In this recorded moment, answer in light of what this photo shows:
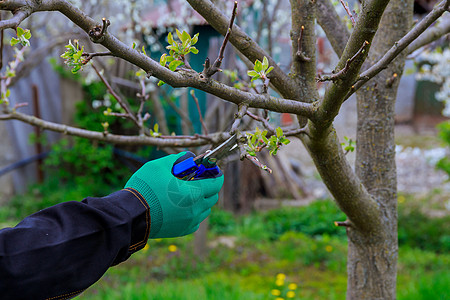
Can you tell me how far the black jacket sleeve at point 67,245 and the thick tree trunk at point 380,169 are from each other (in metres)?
0.96

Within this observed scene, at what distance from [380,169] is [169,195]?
2.99ft

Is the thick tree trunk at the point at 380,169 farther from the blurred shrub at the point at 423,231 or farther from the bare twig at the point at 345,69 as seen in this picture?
the blurred shrub at the point at 423,231

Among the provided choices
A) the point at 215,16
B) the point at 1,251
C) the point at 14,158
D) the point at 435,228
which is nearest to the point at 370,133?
the point at 215,16

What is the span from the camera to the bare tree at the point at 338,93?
100 centimetres

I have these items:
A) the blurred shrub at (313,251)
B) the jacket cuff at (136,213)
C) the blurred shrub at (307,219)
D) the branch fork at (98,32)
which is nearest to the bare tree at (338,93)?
the branch fork at (98,32)

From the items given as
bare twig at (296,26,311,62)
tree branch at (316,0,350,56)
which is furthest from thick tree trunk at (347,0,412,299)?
bare twig at (296,26,311,62)

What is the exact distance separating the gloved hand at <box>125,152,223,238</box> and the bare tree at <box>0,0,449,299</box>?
0.85ft

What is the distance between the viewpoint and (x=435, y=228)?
193 inches

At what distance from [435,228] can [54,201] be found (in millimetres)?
4733

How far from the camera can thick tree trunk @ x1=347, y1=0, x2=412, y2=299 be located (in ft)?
5.67

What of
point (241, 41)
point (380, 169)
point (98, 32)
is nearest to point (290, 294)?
point (380, 169)

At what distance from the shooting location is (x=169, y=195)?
131cm

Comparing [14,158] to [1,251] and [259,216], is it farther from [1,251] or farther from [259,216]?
[1,251]

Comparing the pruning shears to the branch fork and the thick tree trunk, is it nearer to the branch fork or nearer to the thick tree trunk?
the branch fork
